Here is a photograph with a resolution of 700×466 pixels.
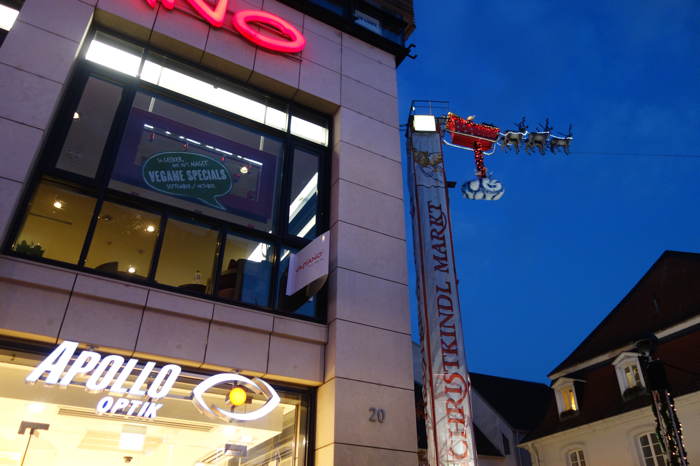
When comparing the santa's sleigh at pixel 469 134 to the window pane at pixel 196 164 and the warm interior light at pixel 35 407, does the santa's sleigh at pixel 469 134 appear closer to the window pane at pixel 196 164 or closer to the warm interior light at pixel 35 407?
the window pane at pixel 196 164

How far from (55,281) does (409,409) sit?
20.9ft

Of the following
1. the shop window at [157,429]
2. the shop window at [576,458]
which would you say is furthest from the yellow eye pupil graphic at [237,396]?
the shop window at [576,458]

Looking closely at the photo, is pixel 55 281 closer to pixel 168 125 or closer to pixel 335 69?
pixel 168 125

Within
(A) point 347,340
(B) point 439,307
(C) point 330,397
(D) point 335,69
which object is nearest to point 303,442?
(C) point 330,397

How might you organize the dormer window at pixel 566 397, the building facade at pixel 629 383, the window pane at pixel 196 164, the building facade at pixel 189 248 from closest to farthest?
the building facade at pixel 189 248, the window pane at pixel 196 164, the building facade at pixel 629 383, the dormer window at pixel 566 397

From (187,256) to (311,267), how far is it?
230cm

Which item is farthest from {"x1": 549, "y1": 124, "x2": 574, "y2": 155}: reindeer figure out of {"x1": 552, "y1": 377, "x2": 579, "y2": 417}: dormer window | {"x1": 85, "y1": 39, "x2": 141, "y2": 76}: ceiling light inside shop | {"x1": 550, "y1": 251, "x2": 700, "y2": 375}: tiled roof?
{"x1": 552, "y1": 377, "x2": 579, "y2": 417}: dormer window

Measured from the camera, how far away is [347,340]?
9844 millimetres

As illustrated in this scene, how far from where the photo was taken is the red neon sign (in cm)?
1173

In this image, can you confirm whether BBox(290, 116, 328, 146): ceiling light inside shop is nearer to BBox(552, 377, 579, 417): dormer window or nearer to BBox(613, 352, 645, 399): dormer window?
BBox(613, 352, 645, 399): dormer window

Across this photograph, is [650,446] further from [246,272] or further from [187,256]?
[187,256]

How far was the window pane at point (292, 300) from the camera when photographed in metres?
10.2

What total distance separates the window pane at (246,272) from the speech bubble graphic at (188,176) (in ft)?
2.95

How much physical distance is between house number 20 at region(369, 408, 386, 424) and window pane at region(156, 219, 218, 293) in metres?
3.64
